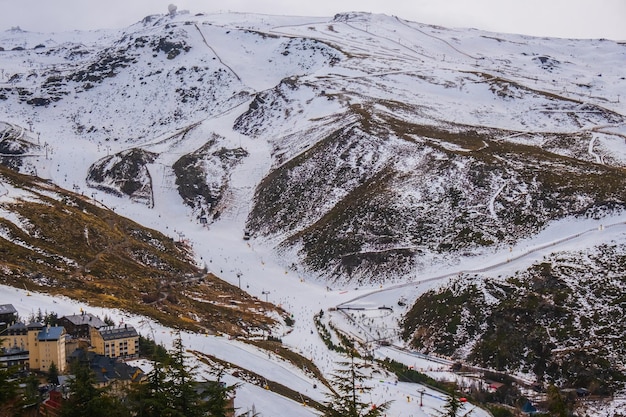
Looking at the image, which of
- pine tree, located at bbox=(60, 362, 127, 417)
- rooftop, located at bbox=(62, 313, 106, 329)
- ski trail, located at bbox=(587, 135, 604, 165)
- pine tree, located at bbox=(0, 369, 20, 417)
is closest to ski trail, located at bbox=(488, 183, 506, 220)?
ski trail, located at bbox=(587, 135, 604, 165)

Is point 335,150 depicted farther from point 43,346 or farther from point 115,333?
point 43,346

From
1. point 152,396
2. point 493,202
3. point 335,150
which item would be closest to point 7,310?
point 152,396

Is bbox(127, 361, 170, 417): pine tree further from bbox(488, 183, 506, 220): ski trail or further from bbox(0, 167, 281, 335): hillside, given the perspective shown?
bbox(488, 183, 506, 220): ski trail

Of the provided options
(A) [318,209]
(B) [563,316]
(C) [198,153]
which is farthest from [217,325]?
(C) [198,153]

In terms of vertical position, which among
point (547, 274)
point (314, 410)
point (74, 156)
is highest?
point (547, 274)

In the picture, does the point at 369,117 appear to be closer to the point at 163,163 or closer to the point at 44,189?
the point at 163,163
